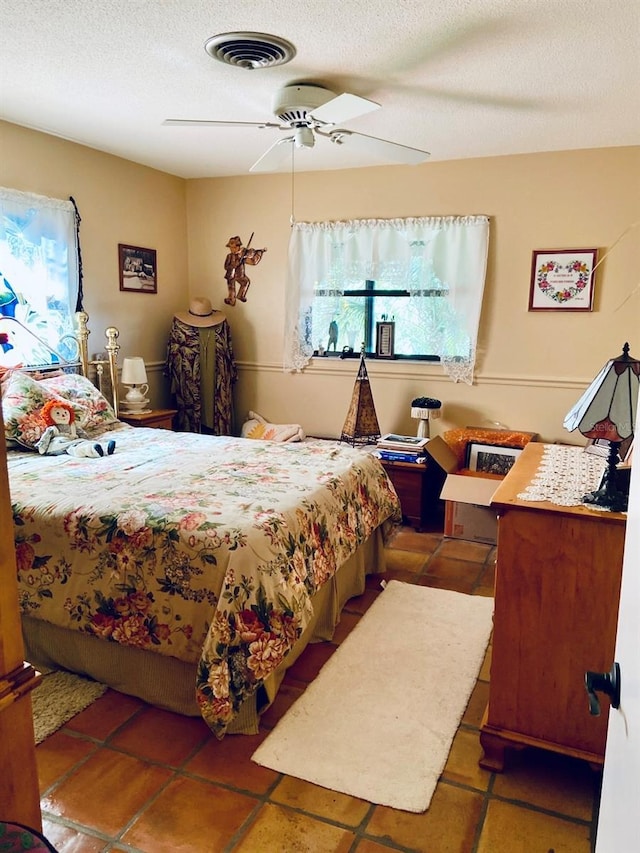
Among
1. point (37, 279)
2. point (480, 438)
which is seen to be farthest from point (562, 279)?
point (37, 279)

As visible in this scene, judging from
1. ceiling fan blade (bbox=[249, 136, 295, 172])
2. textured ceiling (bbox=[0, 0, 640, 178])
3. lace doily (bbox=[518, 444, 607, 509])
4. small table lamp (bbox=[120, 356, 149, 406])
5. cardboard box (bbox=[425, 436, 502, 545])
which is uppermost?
textured ceiling (bbox=[0, 0, 640, 178])

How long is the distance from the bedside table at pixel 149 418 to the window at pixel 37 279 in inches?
20.8

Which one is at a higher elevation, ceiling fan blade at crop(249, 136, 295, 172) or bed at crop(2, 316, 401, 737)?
ceiling fan blade at crop(249, 136, 295, 172)

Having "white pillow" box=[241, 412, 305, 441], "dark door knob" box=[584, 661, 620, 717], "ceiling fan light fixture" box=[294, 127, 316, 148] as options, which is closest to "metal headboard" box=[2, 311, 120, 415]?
"white pillow" box=[241, 412, 305, 441]

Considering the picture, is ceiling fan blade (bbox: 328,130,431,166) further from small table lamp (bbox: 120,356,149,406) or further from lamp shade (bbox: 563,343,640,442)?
small table lamp (bbox: 120,356,149,406)

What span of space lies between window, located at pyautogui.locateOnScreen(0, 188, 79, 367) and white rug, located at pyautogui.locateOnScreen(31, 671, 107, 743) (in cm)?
202

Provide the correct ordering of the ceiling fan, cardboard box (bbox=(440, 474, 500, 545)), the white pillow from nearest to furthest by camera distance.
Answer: the ceiling fan, cardboard box (bbox=(440, 474, 500, 545)), the white pillow

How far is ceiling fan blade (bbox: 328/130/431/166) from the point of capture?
9.53 ft

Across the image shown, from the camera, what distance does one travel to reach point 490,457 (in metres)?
4.02

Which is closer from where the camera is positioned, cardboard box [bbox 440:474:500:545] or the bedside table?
cardboard box [bbox 440:474:500:545]

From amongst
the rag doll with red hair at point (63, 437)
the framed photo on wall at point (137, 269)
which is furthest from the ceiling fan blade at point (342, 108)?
the framed photo on wall at point (137, 269)

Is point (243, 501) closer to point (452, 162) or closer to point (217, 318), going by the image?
point (217, 318)

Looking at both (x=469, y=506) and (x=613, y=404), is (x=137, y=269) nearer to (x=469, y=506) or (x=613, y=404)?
(x=469, y=506)

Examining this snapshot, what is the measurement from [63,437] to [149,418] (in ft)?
3.37
